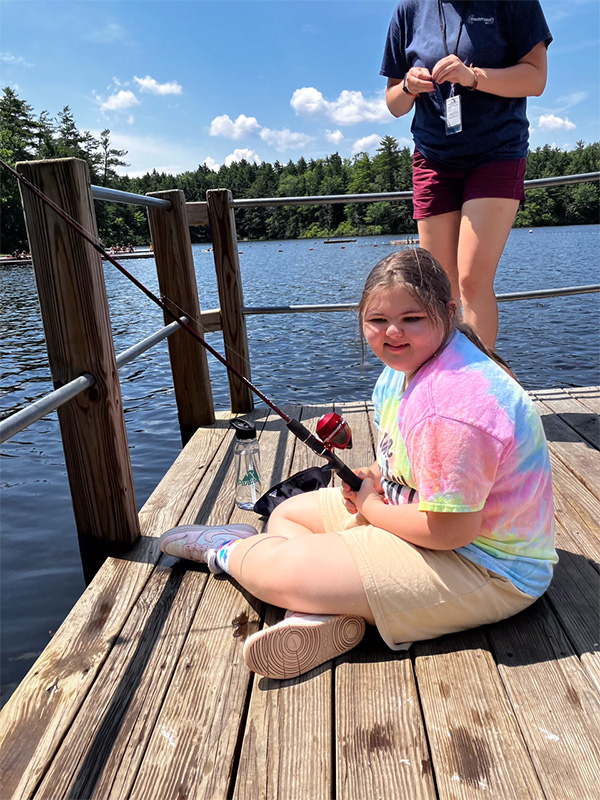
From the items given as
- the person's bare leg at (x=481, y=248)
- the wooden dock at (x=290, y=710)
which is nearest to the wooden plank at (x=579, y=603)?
the wooden dock at (x=290, y=710)

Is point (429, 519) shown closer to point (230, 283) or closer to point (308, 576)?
point (308, 576)

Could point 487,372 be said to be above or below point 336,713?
above

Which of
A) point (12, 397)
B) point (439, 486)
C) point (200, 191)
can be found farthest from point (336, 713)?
Answer: point (200, 191)

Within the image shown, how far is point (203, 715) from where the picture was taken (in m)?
1.31

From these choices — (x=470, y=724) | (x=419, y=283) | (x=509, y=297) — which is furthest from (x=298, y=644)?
(x=509, y=297)

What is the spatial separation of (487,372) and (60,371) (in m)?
1.30

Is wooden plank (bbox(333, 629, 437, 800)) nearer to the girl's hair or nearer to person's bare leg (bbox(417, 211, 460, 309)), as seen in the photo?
the girl's hair

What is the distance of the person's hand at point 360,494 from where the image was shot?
162 cm

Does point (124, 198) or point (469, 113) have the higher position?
point (469, 113)

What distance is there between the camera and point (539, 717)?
124 centimetres

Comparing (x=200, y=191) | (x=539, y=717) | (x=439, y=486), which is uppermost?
(x=200, y=191)

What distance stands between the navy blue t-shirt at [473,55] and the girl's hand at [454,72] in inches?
3.6

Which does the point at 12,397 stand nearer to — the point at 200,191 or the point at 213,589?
the point at 213,589

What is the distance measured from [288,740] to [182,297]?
7.53 ft
